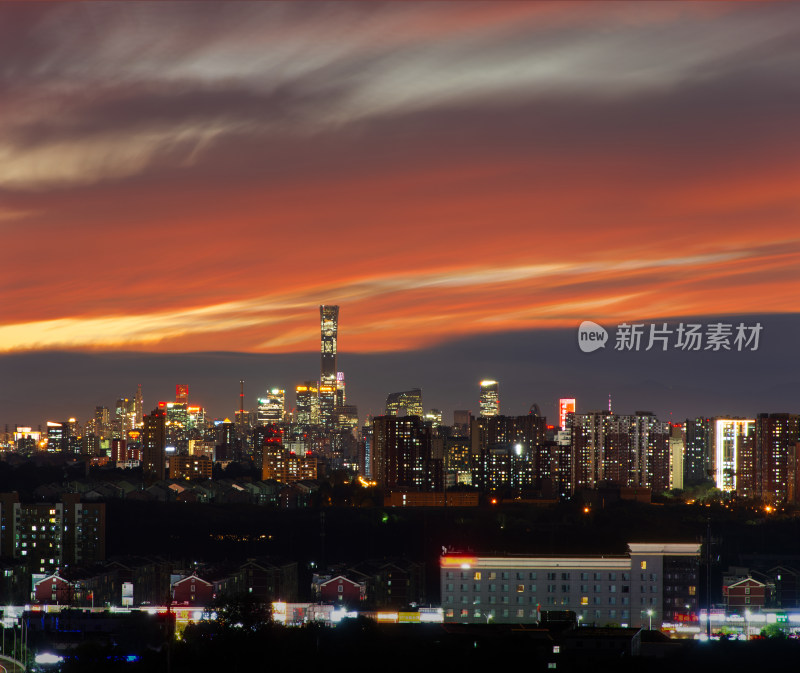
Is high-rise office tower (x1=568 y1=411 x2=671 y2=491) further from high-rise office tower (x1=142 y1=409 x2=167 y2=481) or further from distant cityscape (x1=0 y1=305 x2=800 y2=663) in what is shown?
high-rise office tower (x1=142 y1=409 x2=167 y2=481)

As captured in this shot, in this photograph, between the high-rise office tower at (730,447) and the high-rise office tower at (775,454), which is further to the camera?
the high-rise office tower at (730,447)

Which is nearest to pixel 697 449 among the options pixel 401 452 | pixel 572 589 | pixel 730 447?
pixel 730 447

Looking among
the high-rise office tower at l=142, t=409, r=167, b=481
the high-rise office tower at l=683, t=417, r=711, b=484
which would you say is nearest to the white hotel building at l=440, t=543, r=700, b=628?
the high-rise office tower at l=142, t=409, r=167, b=481

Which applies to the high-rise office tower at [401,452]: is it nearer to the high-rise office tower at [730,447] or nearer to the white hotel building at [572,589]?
the high-rise office tower at [730,447]

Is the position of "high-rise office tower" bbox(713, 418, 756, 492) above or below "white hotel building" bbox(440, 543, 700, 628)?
above

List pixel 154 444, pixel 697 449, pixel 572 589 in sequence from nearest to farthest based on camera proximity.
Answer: pixel 572 589
pixel 154 444
pixel 697 449

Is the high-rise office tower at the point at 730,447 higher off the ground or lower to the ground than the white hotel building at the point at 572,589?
higher

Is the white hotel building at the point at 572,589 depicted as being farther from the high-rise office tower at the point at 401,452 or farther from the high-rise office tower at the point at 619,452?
the high-rise office tower at the point at 619,452

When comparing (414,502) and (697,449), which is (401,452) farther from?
(697,449)

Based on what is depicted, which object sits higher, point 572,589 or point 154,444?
point 154,444

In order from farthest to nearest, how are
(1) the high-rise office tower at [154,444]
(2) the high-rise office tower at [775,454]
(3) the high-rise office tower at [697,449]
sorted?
1. (3) the high-rise office tower at [697,449]
2. (1) the high-rise office tower at [154,444]
3. (2) the high-rise office tower at [775,454]

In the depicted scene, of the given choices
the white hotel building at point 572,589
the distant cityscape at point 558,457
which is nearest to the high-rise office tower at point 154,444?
the distant cityscape at point 558,457

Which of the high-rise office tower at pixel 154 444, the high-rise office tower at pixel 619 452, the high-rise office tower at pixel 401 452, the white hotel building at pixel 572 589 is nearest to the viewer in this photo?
the white hotel building at pixel 572 589

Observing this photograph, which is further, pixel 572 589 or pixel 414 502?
pixel 414 502
